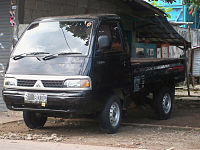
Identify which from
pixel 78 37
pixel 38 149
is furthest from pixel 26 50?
pixel 38 149

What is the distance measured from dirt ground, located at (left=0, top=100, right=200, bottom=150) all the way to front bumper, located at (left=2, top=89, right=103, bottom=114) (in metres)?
0.51

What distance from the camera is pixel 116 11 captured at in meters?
13.2

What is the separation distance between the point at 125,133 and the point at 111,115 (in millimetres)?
495

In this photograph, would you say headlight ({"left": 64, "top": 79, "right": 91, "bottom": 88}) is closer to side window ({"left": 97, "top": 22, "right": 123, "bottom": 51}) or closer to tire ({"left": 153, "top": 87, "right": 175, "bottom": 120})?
side window ({"left": 97, "top": 22, "right": 123, "bottom": 51})

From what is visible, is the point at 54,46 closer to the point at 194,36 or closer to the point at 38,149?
the point at 38,149

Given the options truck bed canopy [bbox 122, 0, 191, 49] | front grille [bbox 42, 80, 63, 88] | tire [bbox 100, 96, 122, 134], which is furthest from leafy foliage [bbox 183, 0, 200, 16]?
front grille [bbox 42, 80, 63, 88]

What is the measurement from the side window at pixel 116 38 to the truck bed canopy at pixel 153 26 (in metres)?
4.74

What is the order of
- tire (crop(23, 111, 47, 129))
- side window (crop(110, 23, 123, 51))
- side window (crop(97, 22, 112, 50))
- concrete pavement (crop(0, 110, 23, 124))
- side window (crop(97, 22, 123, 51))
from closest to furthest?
1. side window (crop(97, 22, 112, 50))
2. side window (crop(97, 22, 123, 51))
3. side window (crop(110, 23, 123, 51))
4. tire (crop(23, 111, 47, 129))
5. concrete pavement (crop(0, 110, 23, 124))

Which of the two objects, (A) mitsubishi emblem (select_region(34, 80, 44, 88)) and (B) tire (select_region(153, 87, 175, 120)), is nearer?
(A) mitsubishi emblem (select_region(34, 80, 44, 88))

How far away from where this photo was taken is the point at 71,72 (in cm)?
678

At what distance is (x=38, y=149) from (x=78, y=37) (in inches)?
91.5

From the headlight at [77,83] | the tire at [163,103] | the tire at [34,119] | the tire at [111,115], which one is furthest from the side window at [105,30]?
the tire at [163,103]

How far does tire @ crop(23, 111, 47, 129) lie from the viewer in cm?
787

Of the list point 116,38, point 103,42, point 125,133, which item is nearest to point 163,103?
point 125,133
